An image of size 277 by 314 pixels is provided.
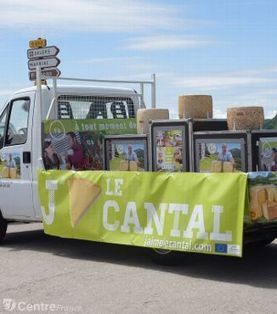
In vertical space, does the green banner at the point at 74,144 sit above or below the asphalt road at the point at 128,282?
above

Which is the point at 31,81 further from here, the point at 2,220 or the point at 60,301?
the point at 60,301

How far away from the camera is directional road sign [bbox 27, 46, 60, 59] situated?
30.9 feet

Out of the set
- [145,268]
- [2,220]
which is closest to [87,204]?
[145,268]

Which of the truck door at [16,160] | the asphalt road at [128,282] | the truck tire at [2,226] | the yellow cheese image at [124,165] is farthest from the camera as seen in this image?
the truck tire at [2,226]

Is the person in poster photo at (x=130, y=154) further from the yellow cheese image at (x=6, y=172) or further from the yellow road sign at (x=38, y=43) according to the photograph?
the yellow road sign at (x=38, y=43)

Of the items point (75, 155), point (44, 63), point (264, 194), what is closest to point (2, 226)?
point (75, 155)

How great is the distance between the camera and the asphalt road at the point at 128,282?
232 inches

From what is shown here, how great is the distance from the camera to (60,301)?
20.1ft

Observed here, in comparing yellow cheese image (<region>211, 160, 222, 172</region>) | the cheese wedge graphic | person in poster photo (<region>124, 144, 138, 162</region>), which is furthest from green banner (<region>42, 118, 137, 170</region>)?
yellow cheese image (<region>211, 160, 222, 172</region>)

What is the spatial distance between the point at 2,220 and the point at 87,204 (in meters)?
2.03

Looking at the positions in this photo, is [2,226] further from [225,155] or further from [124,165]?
[225,155]

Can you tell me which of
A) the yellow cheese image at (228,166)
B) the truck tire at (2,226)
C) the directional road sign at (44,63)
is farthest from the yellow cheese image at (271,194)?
the truck tire at (2,226)

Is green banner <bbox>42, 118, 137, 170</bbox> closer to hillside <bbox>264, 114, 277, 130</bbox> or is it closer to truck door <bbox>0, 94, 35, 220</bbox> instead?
truck door <bbox>0, 94, 35, 220</bbox>

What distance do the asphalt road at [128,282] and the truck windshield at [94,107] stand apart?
1.94 m
